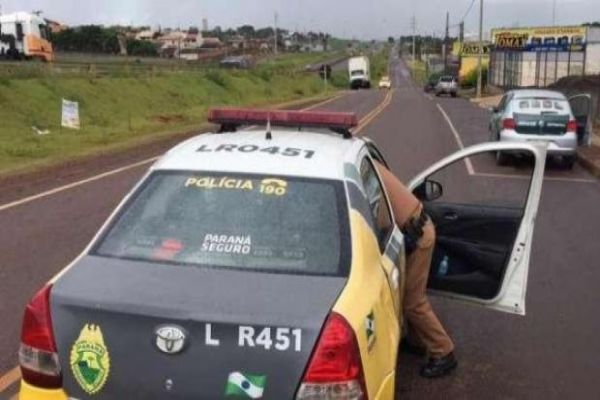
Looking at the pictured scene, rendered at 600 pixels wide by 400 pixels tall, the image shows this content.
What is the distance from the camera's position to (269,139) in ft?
14.5

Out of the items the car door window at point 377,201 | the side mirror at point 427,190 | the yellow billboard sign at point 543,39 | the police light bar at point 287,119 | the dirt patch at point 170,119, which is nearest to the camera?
the car door window at point 377,201

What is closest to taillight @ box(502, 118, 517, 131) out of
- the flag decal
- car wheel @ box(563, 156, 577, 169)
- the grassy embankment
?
car wheel @ box(563, 156, 577, 169)

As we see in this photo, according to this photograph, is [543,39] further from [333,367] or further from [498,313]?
[333,367]

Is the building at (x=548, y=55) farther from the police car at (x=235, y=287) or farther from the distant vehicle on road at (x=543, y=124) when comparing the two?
the police car at (x=235, y=287)

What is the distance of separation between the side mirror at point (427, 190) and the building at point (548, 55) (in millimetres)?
55774

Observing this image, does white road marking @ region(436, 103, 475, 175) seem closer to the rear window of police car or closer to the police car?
the rear window of police car

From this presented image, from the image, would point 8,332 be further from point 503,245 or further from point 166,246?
point 503,245

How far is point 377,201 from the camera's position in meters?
4.48

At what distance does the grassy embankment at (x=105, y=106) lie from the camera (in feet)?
62.7

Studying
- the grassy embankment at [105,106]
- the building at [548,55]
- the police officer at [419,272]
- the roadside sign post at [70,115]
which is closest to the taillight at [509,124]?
the grassy embankment at [105,106]

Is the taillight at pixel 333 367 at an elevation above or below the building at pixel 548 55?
above

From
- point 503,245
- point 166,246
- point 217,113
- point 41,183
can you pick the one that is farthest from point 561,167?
point 166,246

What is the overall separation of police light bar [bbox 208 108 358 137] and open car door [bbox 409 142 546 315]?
1.00m

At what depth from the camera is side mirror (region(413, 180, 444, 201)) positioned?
5.75m
